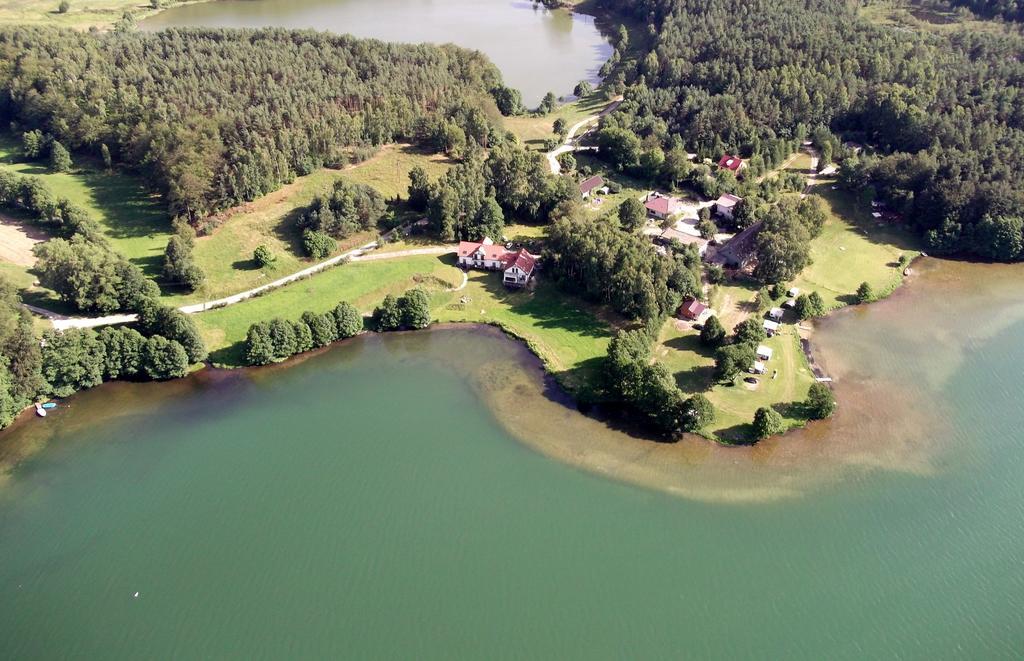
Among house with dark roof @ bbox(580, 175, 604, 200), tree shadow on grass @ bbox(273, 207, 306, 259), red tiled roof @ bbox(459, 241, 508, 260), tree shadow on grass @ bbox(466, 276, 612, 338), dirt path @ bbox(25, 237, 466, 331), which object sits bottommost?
tree shadow on grass @ bbox(466, 276, 612, 338)

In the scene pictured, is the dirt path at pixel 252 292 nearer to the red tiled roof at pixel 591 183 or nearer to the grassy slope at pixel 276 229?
the grassy slope at pixel 276 229

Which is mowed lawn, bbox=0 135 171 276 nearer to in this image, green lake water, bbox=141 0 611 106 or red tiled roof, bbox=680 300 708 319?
red tiled roof, bbox=680 300 708 319

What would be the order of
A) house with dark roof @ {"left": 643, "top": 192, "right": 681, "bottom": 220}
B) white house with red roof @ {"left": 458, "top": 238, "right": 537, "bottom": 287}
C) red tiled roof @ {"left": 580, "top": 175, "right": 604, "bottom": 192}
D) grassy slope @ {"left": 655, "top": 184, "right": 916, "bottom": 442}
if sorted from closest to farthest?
grassy slope @ {"left": 655, "top": 184, "right": 916, "bottom": 442} < white house with red roof @ {"left": 458, "top": 238, "right": 537, "bottom": 287} < house with dark roof @ {"left": 643, "top": 192, "right": 681, "bottom": 220} < red tiled roof @ {"left": 580, "top": 175, "right": 604, "bottom": 192}

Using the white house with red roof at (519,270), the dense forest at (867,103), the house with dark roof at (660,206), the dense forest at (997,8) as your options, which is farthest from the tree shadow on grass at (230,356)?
the dense forest at (997,8)

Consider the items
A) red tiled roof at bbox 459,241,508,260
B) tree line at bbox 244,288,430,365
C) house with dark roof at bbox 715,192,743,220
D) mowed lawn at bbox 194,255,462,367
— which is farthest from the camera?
house with dark roof at bbox 715,192,743,220

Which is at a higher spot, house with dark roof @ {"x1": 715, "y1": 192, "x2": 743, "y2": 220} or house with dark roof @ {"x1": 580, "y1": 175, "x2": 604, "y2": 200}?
house with dark roof @ {"x1": 580, "y1": 175, "x2": 604, "y2": 200}

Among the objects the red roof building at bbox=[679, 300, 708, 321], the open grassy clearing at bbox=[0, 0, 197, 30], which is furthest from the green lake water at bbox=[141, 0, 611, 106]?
the red roof building at bbox=[679, 300, 708, 321]

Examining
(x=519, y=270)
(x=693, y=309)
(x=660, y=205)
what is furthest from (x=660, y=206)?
(x=519, y=270)
